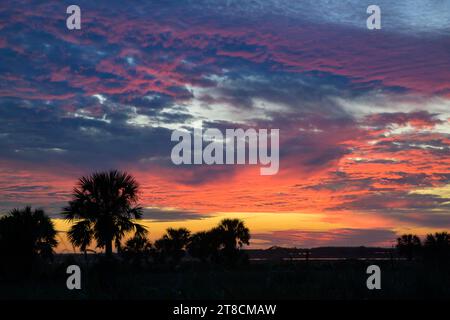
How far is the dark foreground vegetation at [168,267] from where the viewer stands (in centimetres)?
1324

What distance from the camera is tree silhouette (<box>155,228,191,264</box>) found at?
61.0m

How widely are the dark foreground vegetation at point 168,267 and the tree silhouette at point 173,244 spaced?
0.12 m

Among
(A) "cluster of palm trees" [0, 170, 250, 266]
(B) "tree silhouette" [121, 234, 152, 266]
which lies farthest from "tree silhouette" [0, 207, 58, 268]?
(B) "tree silhouette" [121, 234, 152, 266]

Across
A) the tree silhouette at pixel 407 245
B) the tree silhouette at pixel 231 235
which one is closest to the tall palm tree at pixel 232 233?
the tree silhouette at pixel 231 235

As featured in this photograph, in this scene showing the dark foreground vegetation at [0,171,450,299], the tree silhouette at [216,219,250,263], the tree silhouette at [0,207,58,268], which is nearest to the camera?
the dark foreground vegetation at [0,171,450,299]

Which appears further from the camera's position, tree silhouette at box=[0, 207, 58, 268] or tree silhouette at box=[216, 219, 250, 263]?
tree silhouette at box=[216, 219, 250, 263]

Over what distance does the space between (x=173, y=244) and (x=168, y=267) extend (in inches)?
485

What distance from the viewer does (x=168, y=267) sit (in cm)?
4938

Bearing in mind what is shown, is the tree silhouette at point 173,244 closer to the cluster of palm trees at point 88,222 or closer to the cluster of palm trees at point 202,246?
the cluster of palm trees at point 202,246

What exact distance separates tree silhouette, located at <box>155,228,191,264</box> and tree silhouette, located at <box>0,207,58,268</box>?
29715 millimetres

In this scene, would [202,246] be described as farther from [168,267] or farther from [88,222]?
[88,222]

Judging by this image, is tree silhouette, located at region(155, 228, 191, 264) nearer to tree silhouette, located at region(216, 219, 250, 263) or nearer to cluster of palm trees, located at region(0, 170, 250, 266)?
tree silhouette, located at region(216, 219, 250, 263)

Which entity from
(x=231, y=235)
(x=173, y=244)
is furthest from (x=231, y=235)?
(x=173, y=244)
